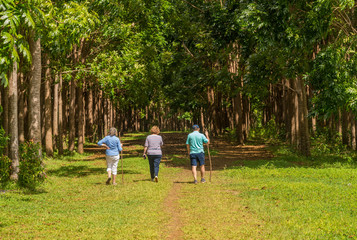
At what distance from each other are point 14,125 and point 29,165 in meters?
1.47

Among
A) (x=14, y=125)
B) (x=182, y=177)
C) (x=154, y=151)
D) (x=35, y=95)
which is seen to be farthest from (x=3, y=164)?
(x=182, y=177)

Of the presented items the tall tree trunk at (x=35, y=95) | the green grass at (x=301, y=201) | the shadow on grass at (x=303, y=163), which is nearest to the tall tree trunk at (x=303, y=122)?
the shadow on grass at (x=303, y=163)

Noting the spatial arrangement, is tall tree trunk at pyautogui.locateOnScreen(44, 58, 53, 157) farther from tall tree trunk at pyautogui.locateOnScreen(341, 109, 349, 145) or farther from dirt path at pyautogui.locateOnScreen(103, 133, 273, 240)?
tall tree trunk at pyautogui.locateOnScreen(341, 109, 349, 145)

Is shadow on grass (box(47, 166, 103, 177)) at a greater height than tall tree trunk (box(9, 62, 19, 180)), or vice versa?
tall tree trunk (box(9, 62, 19, 180))

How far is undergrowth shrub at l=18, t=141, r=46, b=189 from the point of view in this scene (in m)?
13.9

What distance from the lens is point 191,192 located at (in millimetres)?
12938

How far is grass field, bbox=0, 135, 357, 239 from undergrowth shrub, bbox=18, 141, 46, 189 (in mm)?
499

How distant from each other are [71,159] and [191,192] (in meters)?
13.7

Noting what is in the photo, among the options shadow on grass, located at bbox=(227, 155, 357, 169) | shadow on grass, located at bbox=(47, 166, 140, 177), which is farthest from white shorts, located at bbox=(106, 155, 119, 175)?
shadow on grass, located at bbox=(227, 155, 357, 169)

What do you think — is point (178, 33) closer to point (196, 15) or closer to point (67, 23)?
point (196, 15)

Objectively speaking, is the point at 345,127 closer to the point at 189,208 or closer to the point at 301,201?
the point at 301,201

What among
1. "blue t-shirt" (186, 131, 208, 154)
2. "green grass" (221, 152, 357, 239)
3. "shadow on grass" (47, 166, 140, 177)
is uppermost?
"blue t-shirt" (186, 131, 208, 154)

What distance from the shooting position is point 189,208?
1030 centimetres

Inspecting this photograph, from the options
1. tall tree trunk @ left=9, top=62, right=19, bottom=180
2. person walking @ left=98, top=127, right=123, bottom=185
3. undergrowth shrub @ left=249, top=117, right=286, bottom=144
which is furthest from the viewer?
undergrowth shrub @ left=249, top=117, right=286, bottom=144
